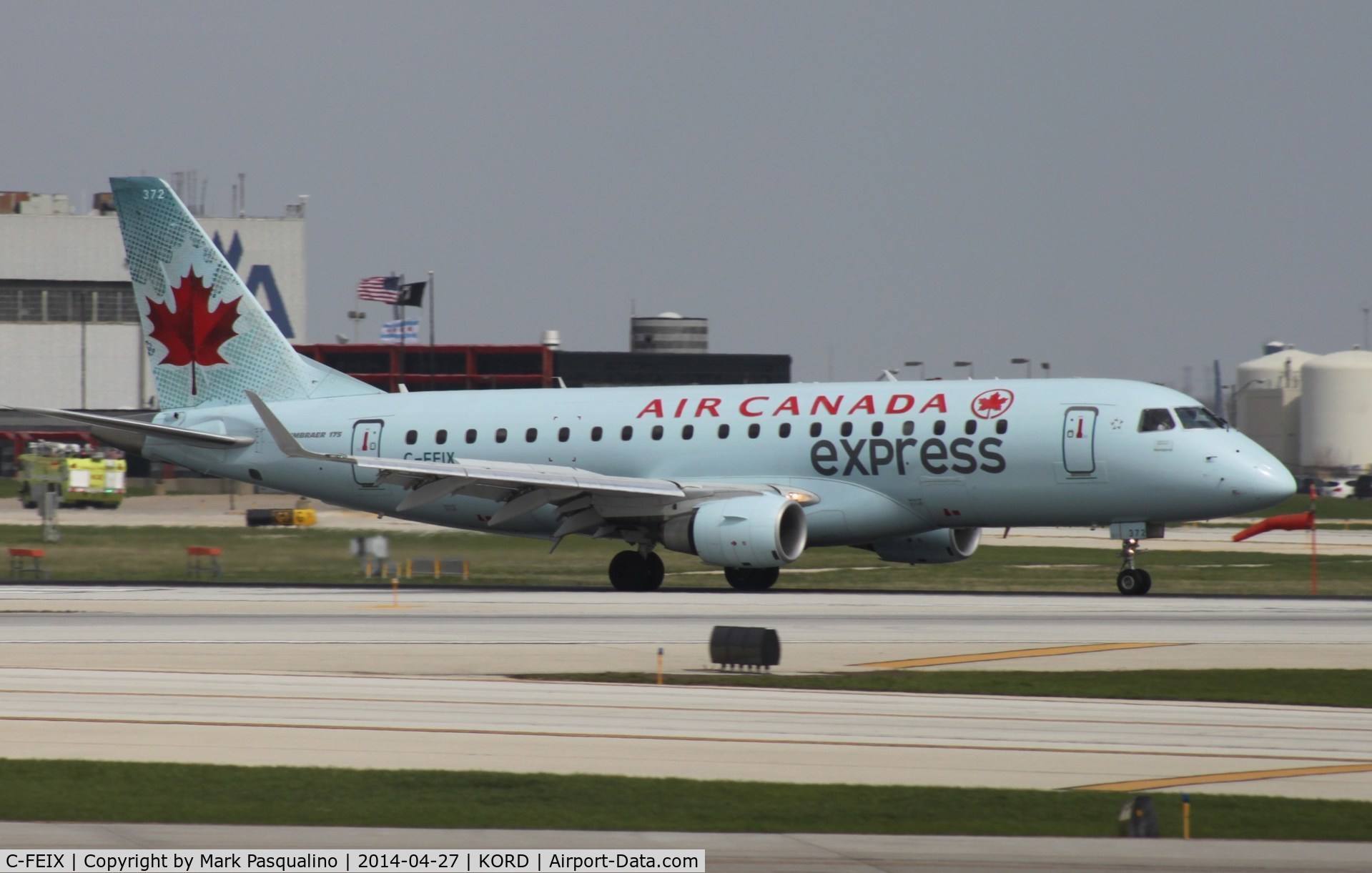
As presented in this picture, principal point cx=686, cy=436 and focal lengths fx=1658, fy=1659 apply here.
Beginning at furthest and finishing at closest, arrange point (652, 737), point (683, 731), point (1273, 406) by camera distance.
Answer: point (1273, 406) → point (683, 731) → point (652, 737)

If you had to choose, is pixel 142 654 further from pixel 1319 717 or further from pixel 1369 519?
pixel 1369 519

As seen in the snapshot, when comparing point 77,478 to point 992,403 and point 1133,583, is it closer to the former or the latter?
point 992,403

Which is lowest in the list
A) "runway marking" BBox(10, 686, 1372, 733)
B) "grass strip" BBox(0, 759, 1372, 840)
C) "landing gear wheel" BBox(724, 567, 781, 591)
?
"landing gear wheel" BBox(724, 567, 781, 591)

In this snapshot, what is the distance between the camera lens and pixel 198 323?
44938 millimetres

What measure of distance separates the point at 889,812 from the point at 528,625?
648 inches

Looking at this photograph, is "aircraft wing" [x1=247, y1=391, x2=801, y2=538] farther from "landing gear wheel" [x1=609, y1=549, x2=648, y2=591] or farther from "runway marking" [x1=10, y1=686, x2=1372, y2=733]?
"runway marking" [x1=10, y1=686, x2=1372, y2=733]

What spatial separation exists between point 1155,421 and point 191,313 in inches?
1002

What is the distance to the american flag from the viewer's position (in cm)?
10006

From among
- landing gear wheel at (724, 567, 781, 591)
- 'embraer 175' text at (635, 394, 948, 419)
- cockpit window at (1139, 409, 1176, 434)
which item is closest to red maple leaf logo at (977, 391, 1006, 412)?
'embraer 175' text at (635, 394, 948, 419)

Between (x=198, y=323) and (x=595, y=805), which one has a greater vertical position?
(x=198, y=323)

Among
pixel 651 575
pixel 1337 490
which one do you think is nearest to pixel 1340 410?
pixel 1337 490

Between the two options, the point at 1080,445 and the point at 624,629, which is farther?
the point at 1080,445

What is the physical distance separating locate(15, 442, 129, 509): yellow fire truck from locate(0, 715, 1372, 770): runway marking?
64.2m

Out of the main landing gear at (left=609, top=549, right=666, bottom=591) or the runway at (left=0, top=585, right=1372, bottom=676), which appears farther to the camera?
the main landing gear at (left=609, top=549, right=666, bottom=591)
